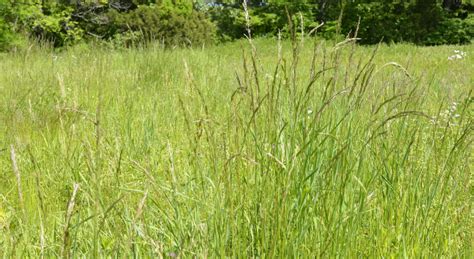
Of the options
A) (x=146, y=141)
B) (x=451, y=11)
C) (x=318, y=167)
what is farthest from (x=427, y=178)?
(x=451, y=11)

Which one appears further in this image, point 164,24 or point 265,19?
point 265,19

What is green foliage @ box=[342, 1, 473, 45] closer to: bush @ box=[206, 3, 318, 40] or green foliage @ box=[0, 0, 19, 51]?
bush @ box=[206, 3, 318, 40]

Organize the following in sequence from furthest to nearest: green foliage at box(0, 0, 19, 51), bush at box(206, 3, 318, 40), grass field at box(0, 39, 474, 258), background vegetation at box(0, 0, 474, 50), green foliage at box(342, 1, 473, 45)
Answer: bush at box(206, 3, 318, 40)
green foliage at box(342, 1, 473, 45)
background vegetation at box(0, 0, 474, 50)
green foliage at box(0, 0, 19, 51)
grass field at box(0, 39, 474, 258)

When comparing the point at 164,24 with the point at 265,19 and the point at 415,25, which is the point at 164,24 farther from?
the point at 415,25

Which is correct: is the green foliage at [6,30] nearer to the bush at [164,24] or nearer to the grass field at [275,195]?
the bush at [164,24]

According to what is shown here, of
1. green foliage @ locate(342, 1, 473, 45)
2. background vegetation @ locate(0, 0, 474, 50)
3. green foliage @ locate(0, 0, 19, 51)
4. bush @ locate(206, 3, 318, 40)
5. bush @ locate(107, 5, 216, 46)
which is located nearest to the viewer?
green foliage @ locate(0, 0, 19, 51)

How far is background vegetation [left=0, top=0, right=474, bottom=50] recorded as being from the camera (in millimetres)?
12406

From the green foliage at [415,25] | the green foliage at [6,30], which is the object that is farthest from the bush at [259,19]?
the green foliage at [6,30]

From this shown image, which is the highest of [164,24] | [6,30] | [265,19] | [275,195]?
[275,195]

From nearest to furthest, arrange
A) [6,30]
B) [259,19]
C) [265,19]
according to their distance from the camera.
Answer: [6,30], [259,19], [265,19]

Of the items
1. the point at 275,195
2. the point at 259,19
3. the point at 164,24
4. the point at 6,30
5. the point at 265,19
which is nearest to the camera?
the point at 275,195

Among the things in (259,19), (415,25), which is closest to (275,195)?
(415,25)

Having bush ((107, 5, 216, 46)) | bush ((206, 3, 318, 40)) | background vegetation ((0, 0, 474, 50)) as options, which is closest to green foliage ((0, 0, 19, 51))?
background vegetation ((0, 0, 474, 50))

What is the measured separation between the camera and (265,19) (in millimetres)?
19109
